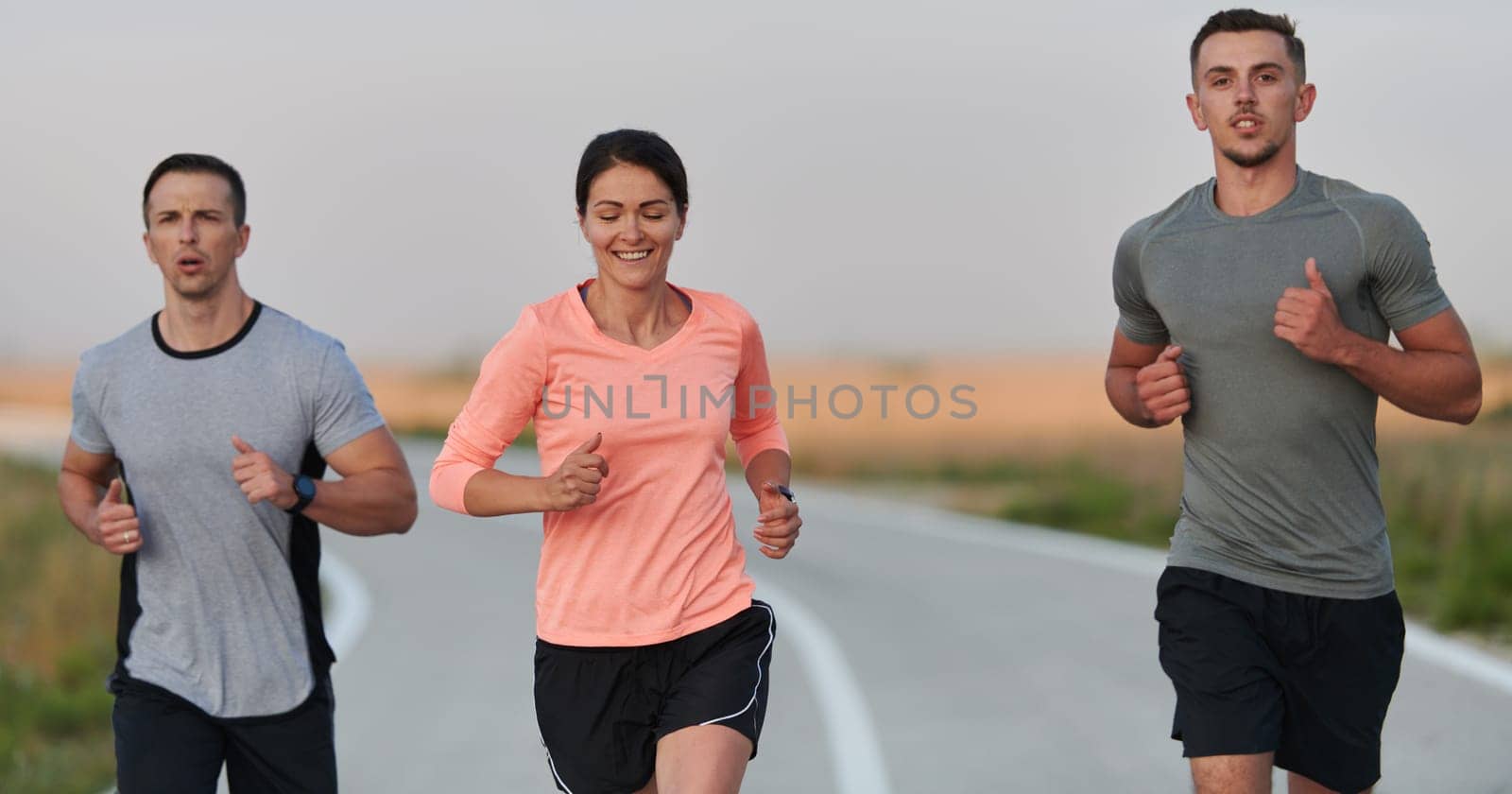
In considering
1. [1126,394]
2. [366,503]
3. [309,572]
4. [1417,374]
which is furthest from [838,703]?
[1417,374]

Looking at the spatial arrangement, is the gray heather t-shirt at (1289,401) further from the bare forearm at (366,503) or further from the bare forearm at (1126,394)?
the bare forearm at (366,503)

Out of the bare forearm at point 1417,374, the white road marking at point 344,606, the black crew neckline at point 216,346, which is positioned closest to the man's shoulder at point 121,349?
the black crew neckline at point 216,346

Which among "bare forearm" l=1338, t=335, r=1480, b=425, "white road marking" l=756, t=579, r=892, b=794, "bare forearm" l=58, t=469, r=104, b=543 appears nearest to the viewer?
"bare forearm" l=1338, t=335, r=1480, b=425

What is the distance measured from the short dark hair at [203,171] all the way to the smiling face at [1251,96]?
2.85m

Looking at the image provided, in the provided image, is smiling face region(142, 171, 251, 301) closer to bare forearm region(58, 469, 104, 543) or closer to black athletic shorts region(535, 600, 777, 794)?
bare forearm region(58, 469, 104, 543)

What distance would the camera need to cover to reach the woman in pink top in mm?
5527

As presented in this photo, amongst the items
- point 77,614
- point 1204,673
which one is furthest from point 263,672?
point 77,614

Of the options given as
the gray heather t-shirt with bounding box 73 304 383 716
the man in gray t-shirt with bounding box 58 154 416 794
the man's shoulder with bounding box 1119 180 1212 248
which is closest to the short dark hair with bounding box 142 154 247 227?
the man in gray t-shirt with bounding box 58 154 416 794

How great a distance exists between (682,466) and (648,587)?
1.10ft

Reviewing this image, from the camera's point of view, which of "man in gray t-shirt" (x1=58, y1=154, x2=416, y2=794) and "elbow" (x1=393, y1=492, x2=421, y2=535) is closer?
"man in gray t-shirt" (x1=58, y1=154, x2=416, y2=794)

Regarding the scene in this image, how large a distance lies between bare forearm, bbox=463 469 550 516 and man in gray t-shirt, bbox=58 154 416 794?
621 millimetres

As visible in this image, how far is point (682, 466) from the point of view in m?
5.57

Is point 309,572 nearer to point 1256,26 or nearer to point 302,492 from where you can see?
point 302,492

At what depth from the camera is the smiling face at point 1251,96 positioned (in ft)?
19.6
